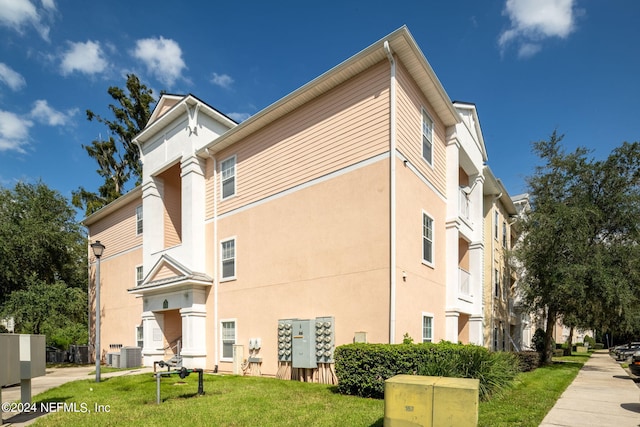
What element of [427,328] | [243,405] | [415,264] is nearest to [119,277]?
[243,405]

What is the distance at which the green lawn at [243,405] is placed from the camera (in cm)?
774

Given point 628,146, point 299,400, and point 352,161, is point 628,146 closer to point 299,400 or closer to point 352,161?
point 352,161

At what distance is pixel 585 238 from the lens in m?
19.6

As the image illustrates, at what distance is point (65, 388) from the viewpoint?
40.5 ft

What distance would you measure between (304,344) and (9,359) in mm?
7084

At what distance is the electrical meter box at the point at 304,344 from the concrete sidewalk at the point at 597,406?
20.0ft

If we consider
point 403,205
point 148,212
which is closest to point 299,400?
A: point 403,205

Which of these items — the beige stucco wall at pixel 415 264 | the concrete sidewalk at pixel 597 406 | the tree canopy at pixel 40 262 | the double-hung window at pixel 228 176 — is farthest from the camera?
the tree canopy at pixel 40 262

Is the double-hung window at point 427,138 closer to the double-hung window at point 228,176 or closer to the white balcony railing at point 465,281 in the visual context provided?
the white balcony railing at point 465,281

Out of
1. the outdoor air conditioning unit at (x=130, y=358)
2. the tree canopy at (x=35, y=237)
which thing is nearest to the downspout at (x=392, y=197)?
the outdoor air conditioning unit at (x=130, y=358)

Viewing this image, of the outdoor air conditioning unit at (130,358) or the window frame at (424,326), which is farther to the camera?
the outdoor air conditioning unit at (130,358)

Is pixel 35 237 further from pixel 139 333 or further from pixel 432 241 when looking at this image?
pixel 432 241

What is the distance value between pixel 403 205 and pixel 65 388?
1129cm

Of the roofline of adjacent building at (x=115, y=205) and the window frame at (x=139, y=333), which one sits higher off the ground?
the roofline of adjacent building at (x=115, y=205)
